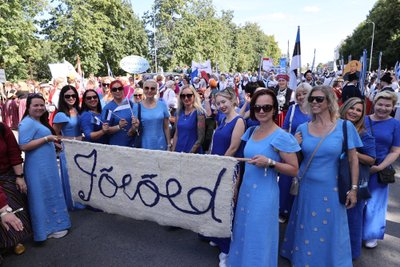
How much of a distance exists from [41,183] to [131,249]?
131 centimetres

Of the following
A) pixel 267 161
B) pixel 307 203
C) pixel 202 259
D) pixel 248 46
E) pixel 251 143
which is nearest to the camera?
pixel 267 161

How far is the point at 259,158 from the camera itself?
243 cm

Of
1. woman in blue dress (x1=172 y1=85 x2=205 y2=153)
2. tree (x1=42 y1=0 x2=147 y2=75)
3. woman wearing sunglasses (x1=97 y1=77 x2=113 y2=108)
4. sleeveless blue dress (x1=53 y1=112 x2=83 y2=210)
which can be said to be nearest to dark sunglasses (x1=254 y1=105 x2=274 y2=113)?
woman in blue dress (x1=172 y1=85 x2=205 y2=153)

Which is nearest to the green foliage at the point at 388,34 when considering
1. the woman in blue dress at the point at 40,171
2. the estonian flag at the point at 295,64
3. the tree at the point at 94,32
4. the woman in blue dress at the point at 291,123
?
the tree at the point at 94,32

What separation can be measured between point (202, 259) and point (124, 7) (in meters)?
37.9

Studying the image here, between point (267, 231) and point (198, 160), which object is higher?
point (198, 160)

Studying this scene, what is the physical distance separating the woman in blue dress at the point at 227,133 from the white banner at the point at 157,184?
0.32 metres

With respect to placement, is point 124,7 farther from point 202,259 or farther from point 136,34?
point 202,259

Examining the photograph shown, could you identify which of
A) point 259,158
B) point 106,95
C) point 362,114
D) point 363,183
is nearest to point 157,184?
point 259,158

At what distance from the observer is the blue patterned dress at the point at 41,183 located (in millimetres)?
3477

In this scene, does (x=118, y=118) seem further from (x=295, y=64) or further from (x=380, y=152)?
(x=380, y=152)

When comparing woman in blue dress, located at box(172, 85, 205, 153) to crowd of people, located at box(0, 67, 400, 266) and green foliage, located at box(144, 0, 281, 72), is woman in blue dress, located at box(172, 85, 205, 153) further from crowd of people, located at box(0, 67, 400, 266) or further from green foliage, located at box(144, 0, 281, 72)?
green foliage, located at box(144, 0, 281, 72)

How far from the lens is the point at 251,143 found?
263 cm

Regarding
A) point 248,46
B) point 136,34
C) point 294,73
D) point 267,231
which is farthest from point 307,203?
point 248,46
